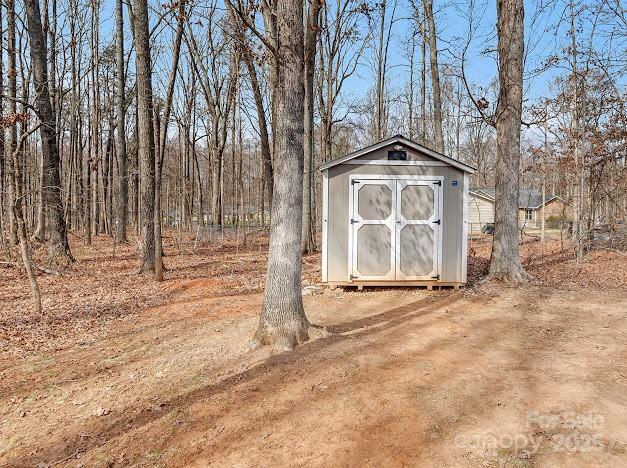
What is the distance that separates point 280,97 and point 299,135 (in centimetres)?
47

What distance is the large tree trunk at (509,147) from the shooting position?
833cm

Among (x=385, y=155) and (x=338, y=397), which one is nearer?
(x=338, y=397)

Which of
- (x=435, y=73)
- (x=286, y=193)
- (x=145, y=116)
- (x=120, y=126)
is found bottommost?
(x=286, y=193)

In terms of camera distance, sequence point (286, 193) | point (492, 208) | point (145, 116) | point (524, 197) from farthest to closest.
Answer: point (524, 197) < point (492, 208) < point (145, 116) < point (286, 193)

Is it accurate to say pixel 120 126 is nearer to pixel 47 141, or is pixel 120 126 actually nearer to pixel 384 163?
pixel 47 141

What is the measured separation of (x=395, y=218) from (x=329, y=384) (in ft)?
15.9

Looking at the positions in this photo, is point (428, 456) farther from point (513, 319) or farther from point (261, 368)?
point (513, 319)

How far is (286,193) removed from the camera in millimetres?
4746

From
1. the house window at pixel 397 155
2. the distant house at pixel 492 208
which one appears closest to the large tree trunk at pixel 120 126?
the house window at pixel 397 155

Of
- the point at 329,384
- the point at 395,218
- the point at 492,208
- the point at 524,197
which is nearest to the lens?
the point at 329,384

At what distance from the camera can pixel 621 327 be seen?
5617 millimetres

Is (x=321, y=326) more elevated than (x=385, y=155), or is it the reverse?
(x=385, y=155)

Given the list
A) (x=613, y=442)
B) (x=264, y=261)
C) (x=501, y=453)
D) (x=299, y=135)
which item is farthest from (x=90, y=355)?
(x=264, y=261)

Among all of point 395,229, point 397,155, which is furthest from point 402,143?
point 395,229
